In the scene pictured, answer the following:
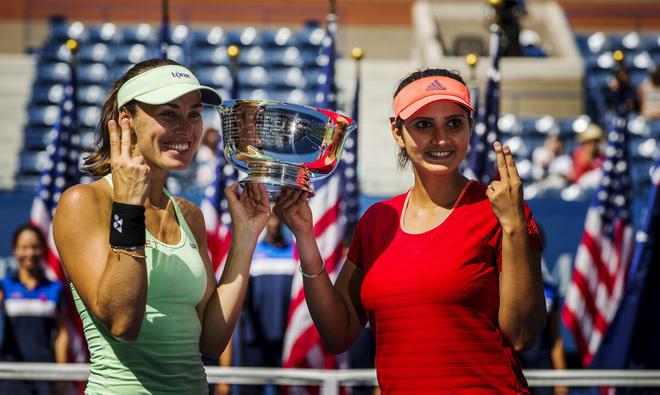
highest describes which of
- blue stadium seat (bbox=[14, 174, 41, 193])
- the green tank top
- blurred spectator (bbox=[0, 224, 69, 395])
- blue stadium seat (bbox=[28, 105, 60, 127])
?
blue stadium seat (bbox=[28, 105, 60, 127])

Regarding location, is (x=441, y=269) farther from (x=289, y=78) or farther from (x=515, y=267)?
(x=289, y=78)

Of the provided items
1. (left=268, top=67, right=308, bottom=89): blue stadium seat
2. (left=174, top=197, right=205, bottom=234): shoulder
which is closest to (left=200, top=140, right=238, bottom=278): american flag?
(left=174, top=197, right=205, bottom=234): shoulder

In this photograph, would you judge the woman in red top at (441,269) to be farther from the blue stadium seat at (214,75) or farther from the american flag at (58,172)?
the blue stadium seat at (214,75)

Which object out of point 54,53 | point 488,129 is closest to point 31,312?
point 488,129

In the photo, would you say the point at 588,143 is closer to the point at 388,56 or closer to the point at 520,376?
the point at 520,376

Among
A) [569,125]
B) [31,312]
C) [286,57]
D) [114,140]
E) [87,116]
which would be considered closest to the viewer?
[114,140]

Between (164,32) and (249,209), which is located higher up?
(164,32)

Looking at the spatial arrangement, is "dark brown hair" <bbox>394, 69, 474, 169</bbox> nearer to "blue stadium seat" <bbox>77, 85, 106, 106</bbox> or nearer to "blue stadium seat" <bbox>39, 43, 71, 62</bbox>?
"blue stadium seat" <bbox>77, 85, 106, 106</bbox>

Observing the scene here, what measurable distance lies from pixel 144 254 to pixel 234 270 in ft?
1.43

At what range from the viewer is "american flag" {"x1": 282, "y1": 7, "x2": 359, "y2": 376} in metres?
6.09

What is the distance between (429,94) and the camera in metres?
2.69

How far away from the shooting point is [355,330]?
2.87m

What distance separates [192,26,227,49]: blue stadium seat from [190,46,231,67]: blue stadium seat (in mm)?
126

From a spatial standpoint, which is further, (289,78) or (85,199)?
(289,78)
